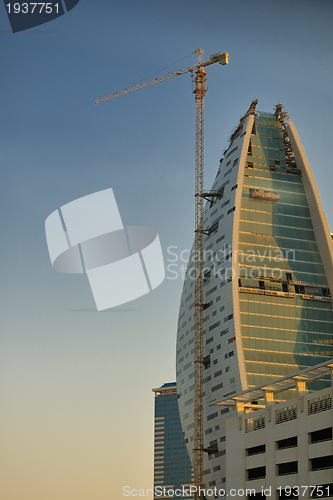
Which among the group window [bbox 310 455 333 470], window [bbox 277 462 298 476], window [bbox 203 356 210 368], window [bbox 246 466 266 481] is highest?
window [bbox 203 356 210 368]

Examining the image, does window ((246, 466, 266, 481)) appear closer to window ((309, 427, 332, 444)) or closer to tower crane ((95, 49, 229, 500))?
window ((309, 427, 332, 444))

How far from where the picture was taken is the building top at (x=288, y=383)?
70.9 m

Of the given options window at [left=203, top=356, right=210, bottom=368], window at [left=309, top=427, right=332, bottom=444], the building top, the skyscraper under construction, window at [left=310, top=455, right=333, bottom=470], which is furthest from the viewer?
window at [left=203, top=356, right=210, bottom=368]

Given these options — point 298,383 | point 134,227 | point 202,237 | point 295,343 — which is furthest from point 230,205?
point 298,383

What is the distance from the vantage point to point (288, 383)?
7688cm

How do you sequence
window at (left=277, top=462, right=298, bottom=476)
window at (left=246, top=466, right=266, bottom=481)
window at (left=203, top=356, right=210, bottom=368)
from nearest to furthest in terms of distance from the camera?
window at (left=277, top=462, right=298, bottom=476) < window at (left=246, top=466, right=266, bottom=481) < window at (left=203, top=356, right=210, bottom=368)

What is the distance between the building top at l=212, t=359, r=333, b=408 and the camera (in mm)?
70875

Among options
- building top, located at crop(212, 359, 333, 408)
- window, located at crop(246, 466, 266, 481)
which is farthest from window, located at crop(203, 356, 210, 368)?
window, located at crop(246, 466, 266, 481)

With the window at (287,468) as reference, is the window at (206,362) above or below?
above

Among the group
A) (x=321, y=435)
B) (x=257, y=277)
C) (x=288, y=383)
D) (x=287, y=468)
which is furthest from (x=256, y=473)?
(x=257, y=277)

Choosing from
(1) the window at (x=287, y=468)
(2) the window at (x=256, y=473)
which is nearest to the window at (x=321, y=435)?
(1) the window at (x=287, y=468)

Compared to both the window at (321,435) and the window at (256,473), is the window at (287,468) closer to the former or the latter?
the window at (256,473)

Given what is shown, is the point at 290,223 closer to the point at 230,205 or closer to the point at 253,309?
the point at 230,205

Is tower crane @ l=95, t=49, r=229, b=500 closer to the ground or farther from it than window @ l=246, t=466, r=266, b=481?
farther from it
